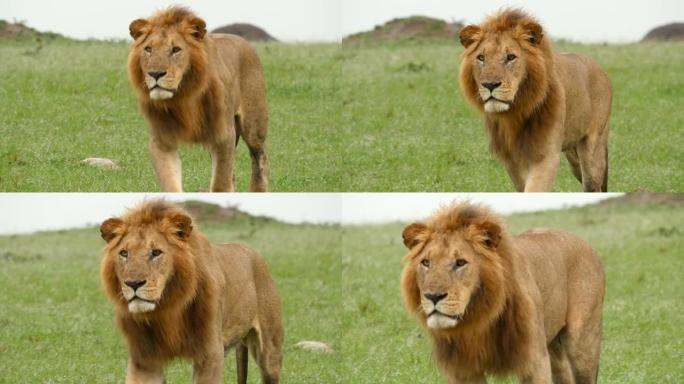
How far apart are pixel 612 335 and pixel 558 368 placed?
10.3 feet

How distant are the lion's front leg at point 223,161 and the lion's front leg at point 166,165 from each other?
26 centimetres

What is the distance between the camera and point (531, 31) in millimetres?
8805

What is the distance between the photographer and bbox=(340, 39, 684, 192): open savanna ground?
45.1ft

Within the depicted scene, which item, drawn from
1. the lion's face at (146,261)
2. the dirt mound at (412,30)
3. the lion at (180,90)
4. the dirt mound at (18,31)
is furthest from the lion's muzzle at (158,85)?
the dirt mound at (412,30)

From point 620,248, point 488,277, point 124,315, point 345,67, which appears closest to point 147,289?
point 124,315

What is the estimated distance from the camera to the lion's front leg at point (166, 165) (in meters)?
9.23

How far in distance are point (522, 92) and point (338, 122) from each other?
301 inches

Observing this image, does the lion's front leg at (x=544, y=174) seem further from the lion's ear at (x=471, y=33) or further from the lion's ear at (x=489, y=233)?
the lion's ear at (x=489, y=233)

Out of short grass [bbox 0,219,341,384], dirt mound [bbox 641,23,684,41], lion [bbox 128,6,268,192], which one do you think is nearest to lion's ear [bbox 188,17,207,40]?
→ lion [bbox 128,6,268,192]

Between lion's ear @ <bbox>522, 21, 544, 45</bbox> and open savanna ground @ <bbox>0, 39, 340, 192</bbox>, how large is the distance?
4258 millimetres

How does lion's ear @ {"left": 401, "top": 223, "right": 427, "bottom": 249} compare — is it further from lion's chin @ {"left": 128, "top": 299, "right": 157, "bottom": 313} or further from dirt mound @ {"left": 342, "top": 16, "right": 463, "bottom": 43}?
dirt mound @ {"left": 342, "top": 16, "right": 463, "bottom": 43}

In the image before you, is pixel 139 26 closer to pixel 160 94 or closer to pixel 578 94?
pixel 160 94

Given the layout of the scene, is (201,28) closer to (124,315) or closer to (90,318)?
(124,315)

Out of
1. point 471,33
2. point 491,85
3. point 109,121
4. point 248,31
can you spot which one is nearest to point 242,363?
point 491,85
